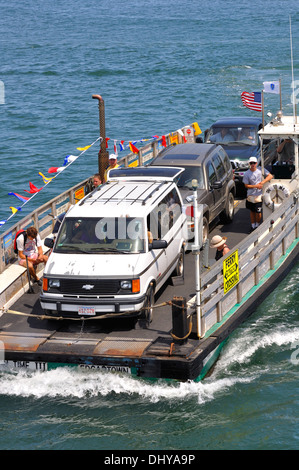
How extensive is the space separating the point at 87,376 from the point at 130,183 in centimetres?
411

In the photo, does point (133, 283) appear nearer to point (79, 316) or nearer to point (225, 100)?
point (79, 316)

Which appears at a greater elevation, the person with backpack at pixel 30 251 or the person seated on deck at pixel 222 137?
the person seated on deck at pixel 222 137

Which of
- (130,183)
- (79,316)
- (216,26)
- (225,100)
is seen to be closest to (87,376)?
(79,316)

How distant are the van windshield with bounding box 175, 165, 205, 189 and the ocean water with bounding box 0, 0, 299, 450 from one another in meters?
2.96

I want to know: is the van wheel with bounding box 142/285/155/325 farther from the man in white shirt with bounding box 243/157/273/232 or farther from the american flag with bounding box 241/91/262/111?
the american flag with bounding box 241/91/262/111

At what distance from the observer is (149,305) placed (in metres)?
13.2

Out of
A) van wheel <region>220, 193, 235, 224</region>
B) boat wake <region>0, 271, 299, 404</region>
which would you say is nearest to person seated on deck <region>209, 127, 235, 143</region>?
van wheel <region>220, 193, 235, 224</region>

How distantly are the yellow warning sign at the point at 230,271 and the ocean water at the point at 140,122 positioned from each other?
4.94 ft

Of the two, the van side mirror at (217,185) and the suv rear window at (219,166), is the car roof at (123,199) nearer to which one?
the van side mirror at (217,185)

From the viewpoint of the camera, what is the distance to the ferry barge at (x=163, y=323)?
12086mm

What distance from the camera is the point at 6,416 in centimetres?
1242

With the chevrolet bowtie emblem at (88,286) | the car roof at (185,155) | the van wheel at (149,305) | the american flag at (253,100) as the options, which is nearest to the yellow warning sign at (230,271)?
the van wheel at (149,305)

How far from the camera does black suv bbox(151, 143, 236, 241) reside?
16688mm

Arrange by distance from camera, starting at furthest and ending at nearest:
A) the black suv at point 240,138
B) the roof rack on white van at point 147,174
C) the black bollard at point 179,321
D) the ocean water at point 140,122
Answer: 1. the black suv at point 240,138
2. the roof rack on white van at point 147,174
3. the ocean water at point 140,122
4. the black bollard at point 179,321
